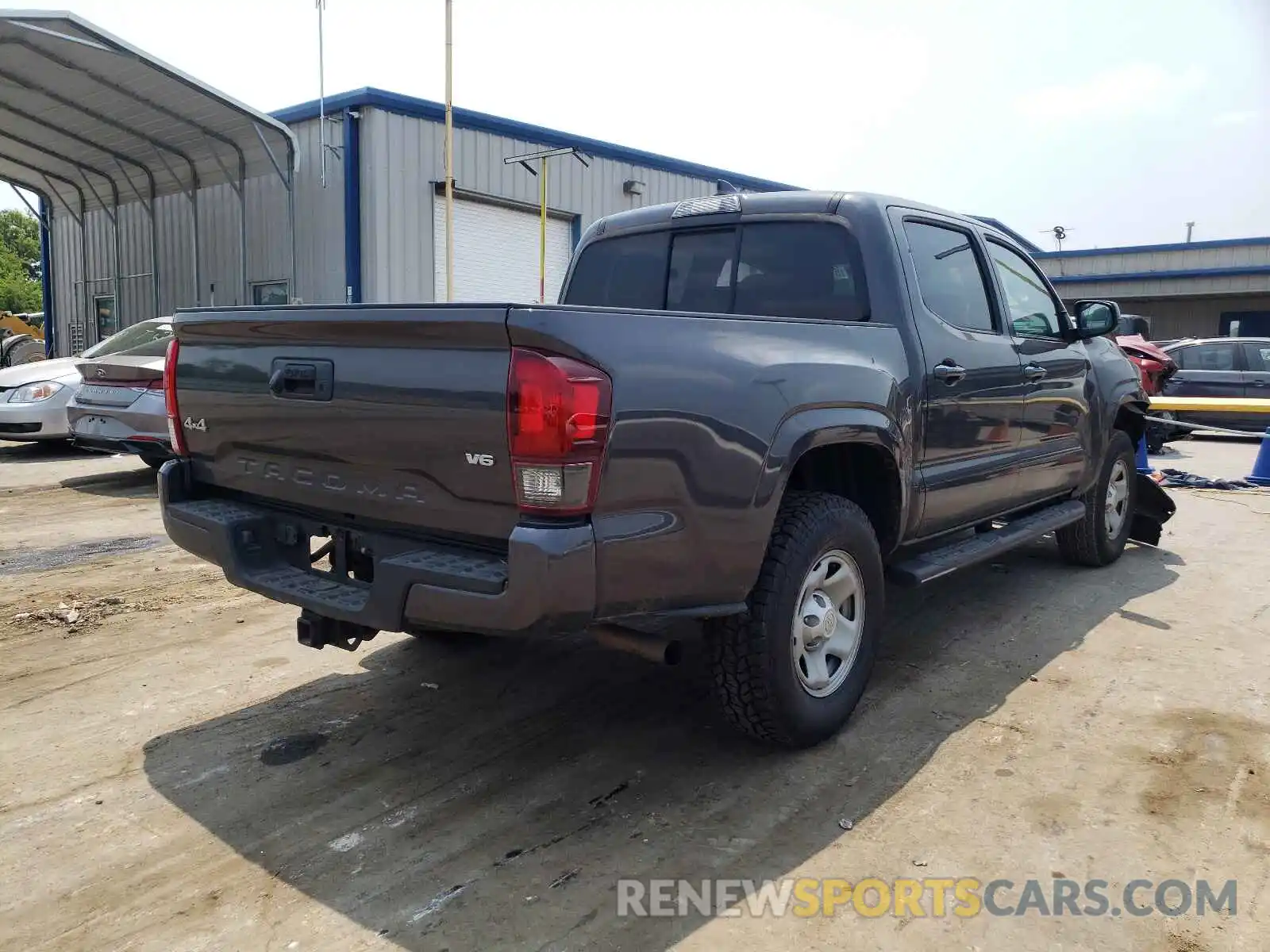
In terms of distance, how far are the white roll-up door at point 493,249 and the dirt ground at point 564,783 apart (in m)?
11.0

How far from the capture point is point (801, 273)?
4016 mm

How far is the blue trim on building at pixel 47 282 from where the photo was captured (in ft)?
70.1

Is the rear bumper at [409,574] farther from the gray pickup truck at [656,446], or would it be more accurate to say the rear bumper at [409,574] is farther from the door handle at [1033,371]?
the door handle at [1033,371]

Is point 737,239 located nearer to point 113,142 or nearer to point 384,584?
point 384,584

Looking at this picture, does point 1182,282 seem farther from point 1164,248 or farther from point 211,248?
point 211,248

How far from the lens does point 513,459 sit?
252 cm

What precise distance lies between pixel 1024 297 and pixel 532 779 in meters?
3.64

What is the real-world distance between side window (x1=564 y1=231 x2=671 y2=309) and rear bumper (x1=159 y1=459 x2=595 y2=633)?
1.81 metres

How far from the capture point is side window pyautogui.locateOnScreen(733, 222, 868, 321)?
3.90 meters

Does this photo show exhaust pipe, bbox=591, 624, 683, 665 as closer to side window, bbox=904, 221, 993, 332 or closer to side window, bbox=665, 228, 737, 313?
side window, bbox=665, 228, 737, 313

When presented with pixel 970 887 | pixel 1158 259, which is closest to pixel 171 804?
pixel 970 887

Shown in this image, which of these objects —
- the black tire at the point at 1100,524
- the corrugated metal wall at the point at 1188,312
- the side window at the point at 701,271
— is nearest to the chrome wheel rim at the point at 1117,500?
the black tire at the point at 1100,524

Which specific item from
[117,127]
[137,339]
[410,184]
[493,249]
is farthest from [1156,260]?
[137,339]

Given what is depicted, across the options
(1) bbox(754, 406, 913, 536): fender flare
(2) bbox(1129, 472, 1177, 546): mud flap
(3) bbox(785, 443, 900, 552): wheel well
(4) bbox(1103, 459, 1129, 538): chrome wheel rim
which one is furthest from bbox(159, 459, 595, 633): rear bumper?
(2) bbox(1129, 472, 1177, 546): mud flap
